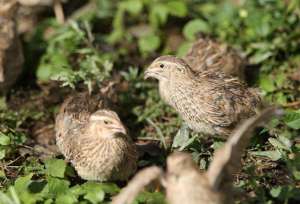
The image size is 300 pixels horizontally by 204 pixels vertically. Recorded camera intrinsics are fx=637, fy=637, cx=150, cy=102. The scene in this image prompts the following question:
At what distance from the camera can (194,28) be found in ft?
30.7

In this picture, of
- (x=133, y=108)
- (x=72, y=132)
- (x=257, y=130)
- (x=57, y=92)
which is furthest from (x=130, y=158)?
(x=57, y=92)

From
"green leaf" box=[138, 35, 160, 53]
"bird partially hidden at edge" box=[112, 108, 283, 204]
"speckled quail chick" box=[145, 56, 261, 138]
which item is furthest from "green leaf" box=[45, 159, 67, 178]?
"green leaf" box=[138, 35, 160, 53]

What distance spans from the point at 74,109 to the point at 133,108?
1150 mm

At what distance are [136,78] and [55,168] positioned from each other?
266 centimetres

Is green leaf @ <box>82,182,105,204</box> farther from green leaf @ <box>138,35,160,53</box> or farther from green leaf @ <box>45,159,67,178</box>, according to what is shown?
green leaf @ <box>138,35,160,53</box>

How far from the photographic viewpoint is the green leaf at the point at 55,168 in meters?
6.27

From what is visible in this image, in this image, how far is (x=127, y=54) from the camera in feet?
31.3

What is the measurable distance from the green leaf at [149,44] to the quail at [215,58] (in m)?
0.90

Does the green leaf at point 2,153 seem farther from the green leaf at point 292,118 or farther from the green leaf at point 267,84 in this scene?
the green leaf at point 267,84

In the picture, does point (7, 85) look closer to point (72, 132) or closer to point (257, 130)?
point (72, 132)

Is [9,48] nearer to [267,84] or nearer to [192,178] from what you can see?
[267,84]

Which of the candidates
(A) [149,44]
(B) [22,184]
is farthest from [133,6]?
(B) [22,184]

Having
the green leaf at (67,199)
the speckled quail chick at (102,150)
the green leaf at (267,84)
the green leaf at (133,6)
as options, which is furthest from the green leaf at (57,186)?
the green leaf at (133,6)

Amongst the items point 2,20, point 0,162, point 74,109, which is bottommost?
point 0,162
